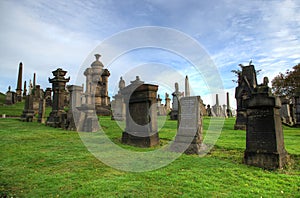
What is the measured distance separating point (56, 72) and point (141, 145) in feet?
33.7

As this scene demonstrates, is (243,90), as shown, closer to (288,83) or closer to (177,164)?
(177,164)

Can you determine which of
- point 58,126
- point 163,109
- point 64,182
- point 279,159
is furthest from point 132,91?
point 163,109

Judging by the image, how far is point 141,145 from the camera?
720 cm

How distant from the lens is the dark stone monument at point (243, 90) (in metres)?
12.9

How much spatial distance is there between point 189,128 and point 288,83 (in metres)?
36.8

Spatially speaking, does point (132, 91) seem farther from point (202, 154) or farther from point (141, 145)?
point (202, 154)

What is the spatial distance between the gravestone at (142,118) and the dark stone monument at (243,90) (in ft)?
25.8

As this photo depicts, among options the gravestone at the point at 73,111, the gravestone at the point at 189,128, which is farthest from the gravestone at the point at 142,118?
the gravestone at the point at 73,111

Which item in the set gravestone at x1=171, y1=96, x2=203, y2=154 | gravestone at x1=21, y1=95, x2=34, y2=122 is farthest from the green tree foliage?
gravestone at x1=21, y1=95, x2=34, y2=122

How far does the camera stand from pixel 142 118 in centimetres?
747

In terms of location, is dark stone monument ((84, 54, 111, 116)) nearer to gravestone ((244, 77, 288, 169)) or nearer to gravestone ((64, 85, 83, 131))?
gravestone ((64, 85, 83, 131))

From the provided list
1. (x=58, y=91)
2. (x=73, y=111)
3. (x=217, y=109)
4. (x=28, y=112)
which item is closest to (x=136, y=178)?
(x=73, y=111)

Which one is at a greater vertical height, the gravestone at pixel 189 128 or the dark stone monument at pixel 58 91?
the dark stone monument at pixel 58 91

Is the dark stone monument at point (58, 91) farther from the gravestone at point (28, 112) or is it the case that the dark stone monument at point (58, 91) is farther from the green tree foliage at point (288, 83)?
the green tree foliage at point (288, 83)
